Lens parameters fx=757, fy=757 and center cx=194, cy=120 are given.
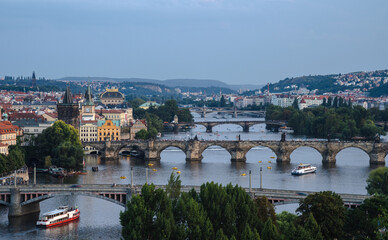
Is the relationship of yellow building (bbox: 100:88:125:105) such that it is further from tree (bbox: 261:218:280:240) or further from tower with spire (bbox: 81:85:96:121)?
tree (bbox: 261:218:280:240)

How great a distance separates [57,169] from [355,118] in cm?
5004

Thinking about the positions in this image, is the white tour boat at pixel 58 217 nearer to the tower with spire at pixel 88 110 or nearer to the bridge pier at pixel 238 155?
the bridge pier at pixel 238 155

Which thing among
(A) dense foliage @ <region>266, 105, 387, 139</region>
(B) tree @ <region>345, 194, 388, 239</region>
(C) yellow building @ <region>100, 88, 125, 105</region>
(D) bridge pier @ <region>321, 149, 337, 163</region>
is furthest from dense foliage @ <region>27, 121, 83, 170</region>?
(C) yellow building @ <region>100, 88, 125, 105</region>

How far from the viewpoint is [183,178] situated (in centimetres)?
5572

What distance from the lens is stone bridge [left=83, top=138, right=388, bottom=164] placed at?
66.4 m

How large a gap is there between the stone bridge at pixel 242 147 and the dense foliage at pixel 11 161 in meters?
13.0

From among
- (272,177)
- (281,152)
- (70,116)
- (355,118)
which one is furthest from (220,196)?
(355,118)

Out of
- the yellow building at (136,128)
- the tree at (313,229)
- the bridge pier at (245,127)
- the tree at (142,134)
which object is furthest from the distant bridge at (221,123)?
the tree at (313,229)

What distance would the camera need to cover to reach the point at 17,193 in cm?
4159

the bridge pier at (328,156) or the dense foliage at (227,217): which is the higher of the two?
the dense foliage at (227,217)

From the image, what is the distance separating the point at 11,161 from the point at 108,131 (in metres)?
26.5

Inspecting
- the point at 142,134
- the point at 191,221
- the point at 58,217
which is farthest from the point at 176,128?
the point at 191,221

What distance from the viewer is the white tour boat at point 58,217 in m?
39.9

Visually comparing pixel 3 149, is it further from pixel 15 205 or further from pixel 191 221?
pixel 191 221
